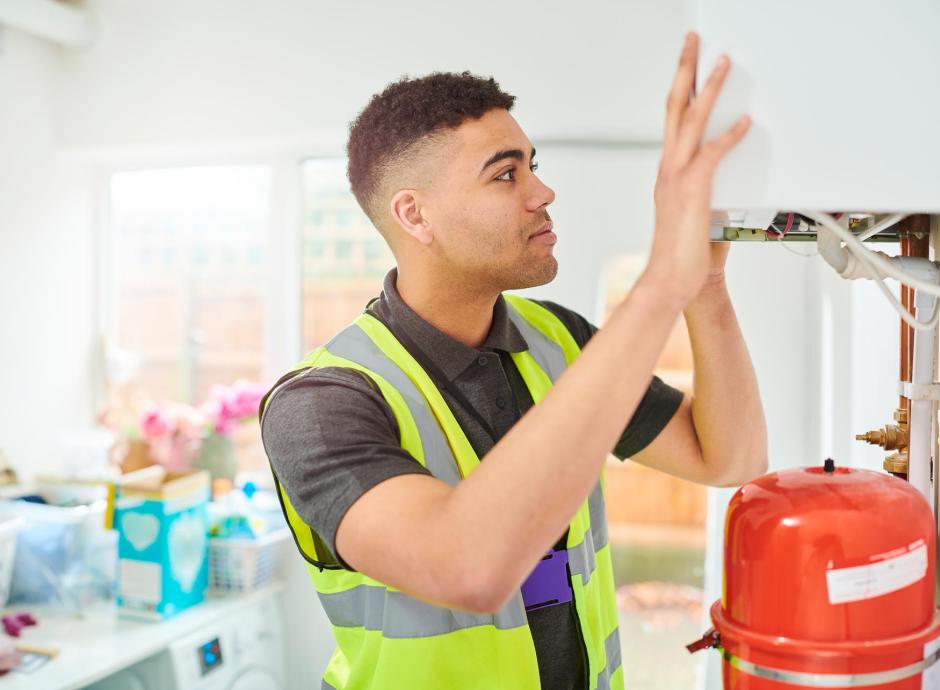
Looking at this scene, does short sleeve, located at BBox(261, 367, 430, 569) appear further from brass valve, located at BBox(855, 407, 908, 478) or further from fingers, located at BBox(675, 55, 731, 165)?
brass valve, located at BBox(855, 407, 908, 478)

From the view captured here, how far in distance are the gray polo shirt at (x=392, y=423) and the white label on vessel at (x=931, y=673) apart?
461 mm

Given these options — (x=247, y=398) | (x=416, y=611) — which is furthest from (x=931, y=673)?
(x=247, y=398)

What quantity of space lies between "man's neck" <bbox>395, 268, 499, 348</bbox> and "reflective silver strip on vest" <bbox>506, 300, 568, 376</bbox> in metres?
0.08

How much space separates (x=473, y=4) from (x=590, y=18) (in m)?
0.33

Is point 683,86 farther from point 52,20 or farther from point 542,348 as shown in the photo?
point 52,20

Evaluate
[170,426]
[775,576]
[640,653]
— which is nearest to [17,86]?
[170,426]

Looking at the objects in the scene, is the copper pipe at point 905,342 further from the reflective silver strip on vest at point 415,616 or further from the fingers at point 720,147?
the reflective silver strip on vest at point 415,616

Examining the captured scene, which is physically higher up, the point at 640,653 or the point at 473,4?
the point at 473,4

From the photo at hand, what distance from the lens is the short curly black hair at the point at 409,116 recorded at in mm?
1273

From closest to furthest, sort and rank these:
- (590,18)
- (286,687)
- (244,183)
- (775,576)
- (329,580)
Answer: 1. (775,576)
2. (329,580)
3. (590,18)
4. (286,687)
5. (244,183)

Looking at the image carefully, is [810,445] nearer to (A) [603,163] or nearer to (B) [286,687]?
(A) [603,163]

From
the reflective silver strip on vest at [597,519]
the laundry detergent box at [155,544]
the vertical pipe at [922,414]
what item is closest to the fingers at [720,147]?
the vertical pipe at [922,414]

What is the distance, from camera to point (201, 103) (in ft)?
8.82

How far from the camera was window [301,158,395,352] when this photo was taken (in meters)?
2.73
